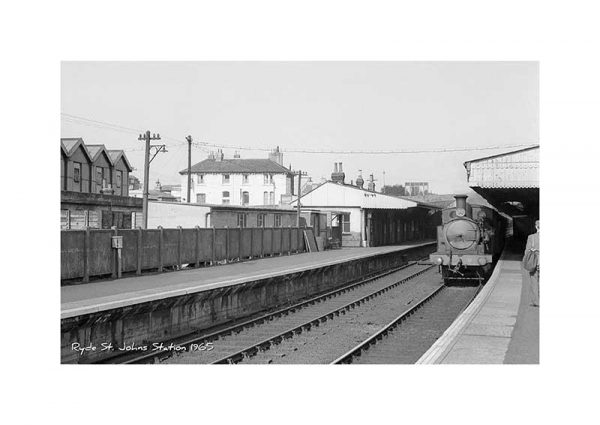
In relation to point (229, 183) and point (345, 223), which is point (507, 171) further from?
point (345, 223)

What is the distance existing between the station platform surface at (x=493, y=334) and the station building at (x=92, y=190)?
1110 cm

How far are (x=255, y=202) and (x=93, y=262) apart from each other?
56.4ft

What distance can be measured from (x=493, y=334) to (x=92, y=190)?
1851 cm

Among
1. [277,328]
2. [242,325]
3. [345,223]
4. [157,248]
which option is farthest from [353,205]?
[242,325]

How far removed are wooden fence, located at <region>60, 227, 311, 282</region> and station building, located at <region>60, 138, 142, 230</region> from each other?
2494mm

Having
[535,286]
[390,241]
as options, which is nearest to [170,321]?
[535,286]

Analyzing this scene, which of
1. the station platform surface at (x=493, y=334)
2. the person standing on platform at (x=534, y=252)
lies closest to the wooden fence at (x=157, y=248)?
the station platform surface at (x=493, y=334)

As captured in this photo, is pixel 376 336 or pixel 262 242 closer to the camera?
pixel 376 336

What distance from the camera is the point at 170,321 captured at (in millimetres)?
13375

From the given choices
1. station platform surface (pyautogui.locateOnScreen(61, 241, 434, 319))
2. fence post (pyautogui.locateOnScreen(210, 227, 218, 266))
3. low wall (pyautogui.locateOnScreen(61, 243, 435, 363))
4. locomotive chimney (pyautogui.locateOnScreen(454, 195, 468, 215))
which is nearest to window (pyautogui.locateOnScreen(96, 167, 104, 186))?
fence post (pyautogui.locateOnScreen(210, 227, 218, 266))

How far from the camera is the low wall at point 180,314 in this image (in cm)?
1077

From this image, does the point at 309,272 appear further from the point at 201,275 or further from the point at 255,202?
the point at 255,202

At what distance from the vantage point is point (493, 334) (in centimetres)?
1103

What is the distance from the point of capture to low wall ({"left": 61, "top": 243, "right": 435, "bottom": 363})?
424 inches
